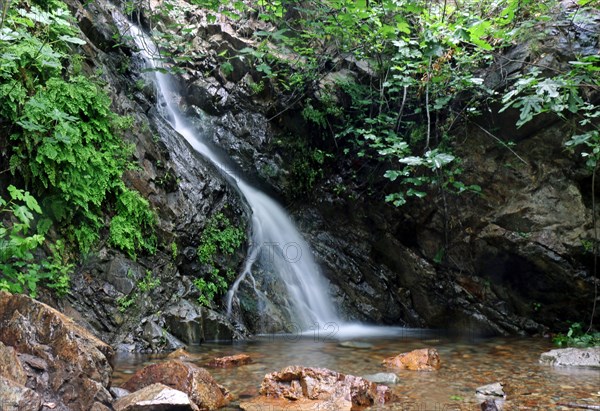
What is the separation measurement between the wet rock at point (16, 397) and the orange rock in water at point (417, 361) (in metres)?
3.50

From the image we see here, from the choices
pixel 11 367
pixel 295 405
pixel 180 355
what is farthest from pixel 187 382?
pixel 180 355

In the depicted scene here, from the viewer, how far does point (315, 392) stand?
368 cm

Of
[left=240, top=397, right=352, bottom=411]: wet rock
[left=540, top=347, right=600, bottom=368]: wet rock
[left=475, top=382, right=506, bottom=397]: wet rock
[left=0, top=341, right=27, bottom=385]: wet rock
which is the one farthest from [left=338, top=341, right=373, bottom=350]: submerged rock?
[left=0, top=341, right=27, bottom=385]: wet rock

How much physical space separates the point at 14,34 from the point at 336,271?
624 cm

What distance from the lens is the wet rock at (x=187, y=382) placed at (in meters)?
3.54

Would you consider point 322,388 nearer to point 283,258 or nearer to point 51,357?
point 51,357

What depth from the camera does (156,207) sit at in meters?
6.82

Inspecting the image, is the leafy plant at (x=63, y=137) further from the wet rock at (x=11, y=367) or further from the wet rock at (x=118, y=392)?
the wet rock at (x=11, y=367)

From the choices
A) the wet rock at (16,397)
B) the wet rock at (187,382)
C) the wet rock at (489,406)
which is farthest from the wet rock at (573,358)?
the wet rock at (16,397)

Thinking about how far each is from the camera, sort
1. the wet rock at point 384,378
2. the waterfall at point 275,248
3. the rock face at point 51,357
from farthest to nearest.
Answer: the waterfall at point 275,248
the wet rock at point 384,378
the rock face at point 51,357

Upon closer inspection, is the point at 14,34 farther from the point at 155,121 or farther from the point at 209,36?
the point at 209,36

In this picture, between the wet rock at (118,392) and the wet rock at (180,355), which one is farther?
the wet rock at (180,355)

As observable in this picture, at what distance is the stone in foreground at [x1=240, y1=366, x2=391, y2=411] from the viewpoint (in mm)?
3514

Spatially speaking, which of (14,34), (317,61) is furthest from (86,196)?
(317,61)
